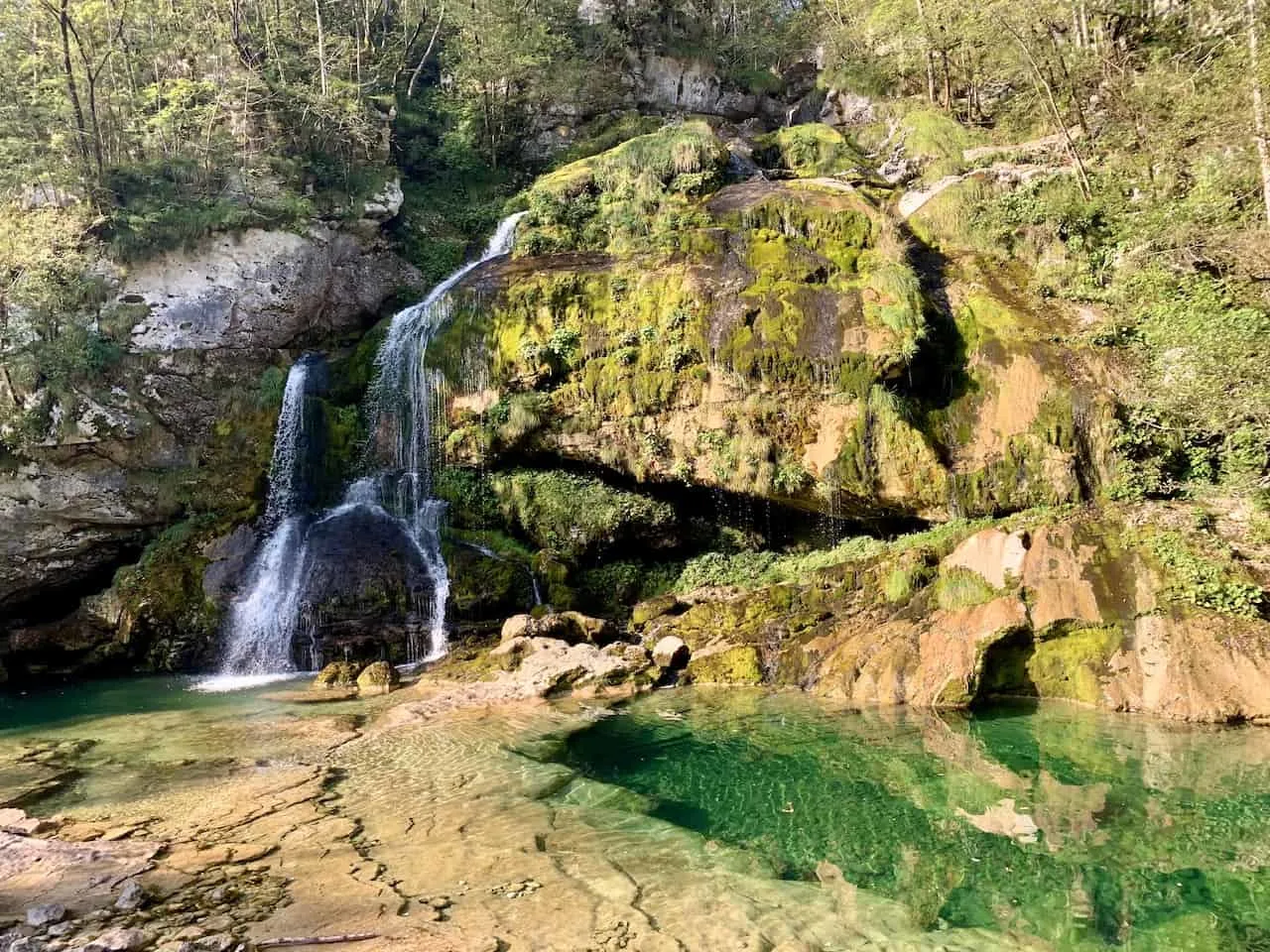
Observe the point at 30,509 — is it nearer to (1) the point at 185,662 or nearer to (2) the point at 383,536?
(1) the point at 185,662

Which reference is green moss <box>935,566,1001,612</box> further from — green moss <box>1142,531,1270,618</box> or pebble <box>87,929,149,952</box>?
pebble <box>87,929,149,952</box>

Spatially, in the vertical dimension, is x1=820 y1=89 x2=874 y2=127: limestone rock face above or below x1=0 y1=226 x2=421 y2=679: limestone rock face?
above

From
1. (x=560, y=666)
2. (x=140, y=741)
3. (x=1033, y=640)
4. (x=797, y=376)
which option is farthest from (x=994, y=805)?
(x=140, y=741)

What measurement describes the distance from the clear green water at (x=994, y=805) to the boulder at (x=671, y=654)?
207 cm

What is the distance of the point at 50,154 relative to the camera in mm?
20609

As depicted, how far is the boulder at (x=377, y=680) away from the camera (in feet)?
42.4

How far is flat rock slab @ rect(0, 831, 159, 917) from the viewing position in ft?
17.1

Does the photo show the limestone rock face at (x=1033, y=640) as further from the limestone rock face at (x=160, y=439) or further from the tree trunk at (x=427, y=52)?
the tree trunk at (x=427, y=52)

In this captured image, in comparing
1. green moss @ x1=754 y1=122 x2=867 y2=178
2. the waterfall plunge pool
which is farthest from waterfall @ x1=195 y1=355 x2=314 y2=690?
green moss @ x1=754 y1=122 x2=867 y2=178

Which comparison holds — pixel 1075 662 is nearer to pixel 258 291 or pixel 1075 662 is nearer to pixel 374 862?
pixel 374 862

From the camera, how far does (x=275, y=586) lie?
55.0 feet

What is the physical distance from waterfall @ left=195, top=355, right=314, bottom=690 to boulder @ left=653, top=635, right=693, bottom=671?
787 centimetres

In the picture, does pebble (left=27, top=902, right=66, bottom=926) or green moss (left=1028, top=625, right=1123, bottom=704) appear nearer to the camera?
pebble (left=27, top=902, right=66, bottom=926)

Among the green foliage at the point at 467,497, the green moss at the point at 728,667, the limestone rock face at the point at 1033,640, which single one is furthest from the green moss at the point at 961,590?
the green foliage at the point at 467,497
